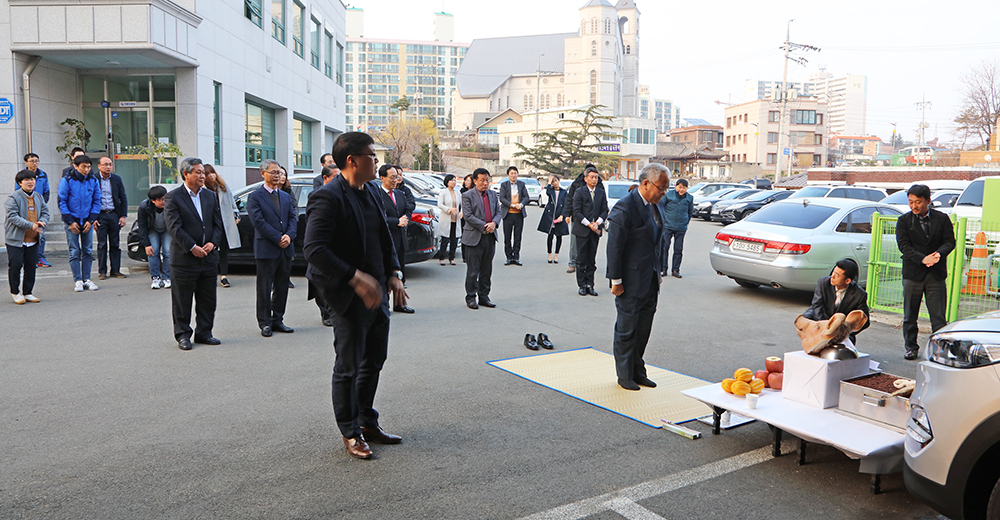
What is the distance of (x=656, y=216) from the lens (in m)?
6.32

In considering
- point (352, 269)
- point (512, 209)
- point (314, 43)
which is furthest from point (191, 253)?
point (314, 43)

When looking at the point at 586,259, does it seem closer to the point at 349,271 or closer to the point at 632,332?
the point at 632,332

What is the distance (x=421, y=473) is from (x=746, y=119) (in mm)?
104431

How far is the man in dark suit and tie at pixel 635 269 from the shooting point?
20.1 feet

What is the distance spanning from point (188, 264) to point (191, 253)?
5.4 inches

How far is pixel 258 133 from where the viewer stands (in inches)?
988

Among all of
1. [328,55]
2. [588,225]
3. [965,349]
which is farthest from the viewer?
[328,55]

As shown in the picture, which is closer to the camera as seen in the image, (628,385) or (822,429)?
(822,429)

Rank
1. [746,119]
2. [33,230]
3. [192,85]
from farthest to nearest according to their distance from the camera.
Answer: [746,119]
[192,85]
[33,230]

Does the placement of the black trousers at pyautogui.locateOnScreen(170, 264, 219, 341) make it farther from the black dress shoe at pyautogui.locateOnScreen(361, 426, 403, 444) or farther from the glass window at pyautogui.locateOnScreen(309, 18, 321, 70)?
the glass window at pyautogui.locateOnScreen(309, 18, 321, 70)

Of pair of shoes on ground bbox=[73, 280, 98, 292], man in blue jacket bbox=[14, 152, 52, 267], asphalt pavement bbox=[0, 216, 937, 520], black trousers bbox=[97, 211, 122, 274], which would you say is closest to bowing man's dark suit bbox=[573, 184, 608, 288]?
asphalt pavement bbox=[0, 216, 937, 520]

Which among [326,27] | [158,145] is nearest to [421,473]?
[158,145]

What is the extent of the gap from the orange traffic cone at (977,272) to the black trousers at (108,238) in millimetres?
12622

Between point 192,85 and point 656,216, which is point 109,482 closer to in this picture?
point 656,216
